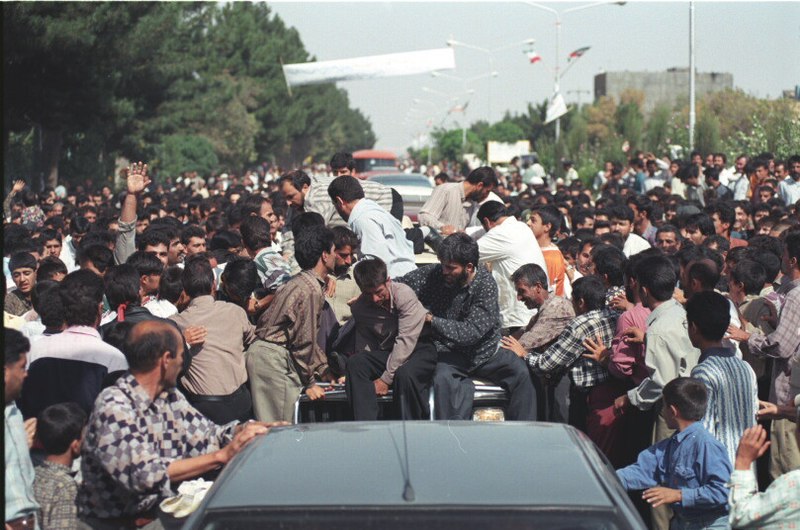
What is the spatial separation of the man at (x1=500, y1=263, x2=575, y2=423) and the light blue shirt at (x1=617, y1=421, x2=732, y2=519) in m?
2.25

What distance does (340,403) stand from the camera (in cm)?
785

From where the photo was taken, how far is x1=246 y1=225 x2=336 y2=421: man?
7.72m

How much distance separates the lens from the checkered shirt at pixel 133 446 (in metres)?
4.68

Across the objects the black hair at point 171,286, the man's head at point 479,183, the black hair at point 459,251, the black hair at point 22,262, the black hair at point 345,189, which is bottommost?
the black hair at point 171,286

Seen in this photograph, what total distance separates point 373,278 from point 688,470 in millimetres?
2325

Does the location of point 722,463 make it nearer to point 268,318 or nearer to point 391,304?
point 391,304

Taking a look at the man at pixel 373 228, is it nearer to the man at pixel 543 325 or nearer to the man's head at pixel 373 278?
A: the man at pixel 543 325

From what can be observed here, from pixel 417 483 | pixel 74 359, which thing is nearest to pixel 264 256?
pixel 74 359

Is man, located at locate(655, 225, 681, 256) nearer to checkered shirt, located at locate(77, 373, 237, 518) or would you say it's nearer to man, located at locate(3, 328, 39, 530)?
checkered shirt, located at locate(77, 373, 237, 518)

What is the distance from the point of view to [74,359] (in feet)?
18.9

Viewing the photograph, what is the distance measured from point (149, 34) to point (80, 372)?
3514 centimetres

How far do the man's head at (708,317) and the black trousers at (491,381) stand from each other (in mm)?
1777

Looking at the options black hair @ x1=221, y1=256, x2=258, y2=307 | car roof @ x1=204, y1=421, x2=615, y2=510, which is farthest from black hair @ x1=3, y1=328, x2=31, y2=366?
black hair @ x1=221, y1=256, x2=258, y2=307

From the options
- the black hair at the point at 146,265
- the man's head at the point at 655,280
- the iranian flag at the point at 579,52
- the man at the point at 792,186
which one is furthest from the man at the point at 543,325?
the iranian flag at the point at 579,52
